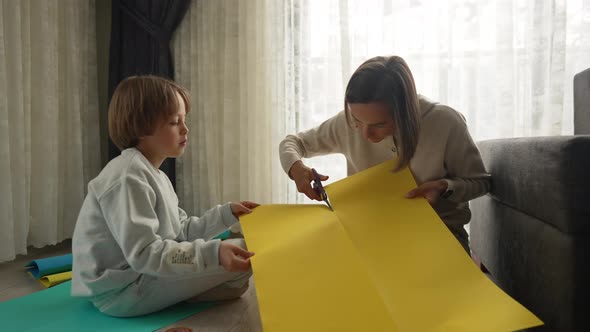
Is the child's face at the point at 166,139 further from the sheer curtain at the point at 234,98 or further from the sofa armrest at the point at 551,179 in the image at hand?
the sheer curtain at the point at 234,98

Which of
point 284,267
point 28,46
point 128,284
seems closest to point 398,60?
point 284,267

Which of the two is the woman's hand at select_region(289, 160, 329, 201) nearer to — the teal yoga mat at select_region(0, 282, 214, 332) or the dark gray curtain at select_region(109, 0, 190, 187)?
the teal yoga mat at select_region(0, 282, 214, 332)

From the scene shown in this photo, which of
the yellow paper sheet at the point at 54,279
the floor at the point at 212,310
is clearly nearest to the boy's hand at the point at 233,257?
the floor at the point at 212,310

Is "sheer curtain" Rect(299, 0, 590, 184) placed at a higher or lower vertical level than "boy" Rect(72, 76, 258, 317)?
higher

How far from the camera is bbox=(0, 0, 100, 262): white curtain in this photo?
2.00 m

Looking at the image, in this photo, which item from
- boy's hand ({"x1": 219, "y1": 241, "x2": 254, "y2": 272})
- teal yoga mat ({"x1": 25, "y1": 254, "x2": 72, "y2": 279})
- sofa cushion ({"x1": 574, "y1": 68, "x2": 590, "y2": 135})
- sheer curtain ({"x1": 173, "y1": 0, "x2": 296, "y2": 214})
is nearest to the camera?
boy's hand ({"x1": 219, "y1": 241, "x2": 254, "y2": 272})

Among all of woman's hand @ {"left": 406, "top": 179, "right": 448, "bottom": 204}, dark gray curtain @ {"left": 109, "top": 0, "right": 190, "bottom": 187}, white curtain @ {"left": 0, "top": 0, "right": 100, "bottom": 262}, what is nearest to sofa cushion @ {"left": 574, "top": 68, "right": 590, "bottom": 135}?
woman's hand @ {"left": 406, "top": 179, "right": 448, "bottom": 204}

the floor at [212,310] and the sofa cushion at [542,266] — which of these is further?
the floor at [212,310]

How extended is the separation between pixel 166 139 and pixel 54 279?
747 millimetres

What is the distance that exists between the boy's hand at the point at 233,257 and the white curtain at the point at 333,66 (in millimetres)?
1437

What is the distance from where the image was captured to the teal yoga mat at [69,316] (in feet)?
3.95

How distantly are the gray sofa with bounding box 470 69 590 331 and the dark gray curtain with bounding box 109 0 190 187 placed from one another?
192 cm

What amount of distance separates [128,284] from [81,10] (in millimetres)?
1905

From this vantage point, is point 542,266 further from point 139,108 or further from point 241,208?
point 139,108
